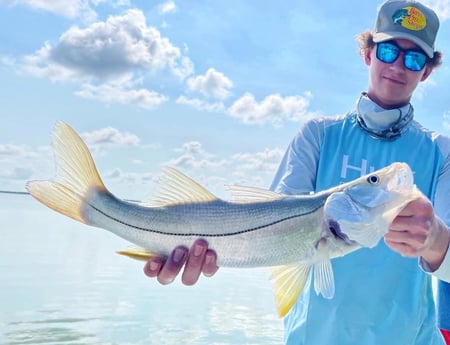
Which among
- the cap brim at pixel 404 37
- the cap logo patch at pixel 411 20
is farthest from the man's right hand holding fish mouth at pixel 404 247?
the cap logo patch at pixel 411 20

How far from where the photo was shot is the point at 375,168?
3.53 m

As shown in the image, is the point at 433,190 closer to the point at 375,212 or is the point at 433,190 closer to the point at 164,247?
the point at 375,212

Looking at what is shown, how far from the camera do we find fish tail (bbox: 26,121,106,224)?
117 inches

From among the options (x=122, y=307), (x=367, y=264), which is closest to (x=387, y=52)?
(x=367, y=264)

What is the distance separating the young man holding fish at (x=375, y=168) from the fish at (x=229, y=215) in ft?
0.50

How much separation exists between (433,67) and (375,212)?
Result: 1814 mm

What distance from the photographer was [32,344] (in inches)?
355

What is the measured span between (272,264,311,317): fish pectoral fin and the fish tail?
120cm

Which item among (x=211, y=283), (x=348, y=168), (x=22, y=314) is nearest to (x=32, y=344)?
(x=22, y=314)

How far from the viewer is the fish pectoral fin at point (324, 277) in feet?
9.73

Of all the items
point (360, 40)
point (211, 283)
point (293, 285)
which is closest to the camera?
point (293, 285)

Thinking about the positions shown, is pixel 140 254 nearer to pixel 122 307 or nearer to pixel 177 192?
pixel 177 192

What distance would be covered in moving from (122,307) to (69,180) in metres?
10.2

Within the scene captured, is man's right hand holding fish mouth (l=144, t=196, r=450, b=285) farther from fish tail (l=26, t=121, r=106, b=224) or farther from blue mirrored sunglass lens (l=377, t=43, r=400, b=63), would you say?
blue mirrored sunglass lens (l=377, t=43, r=400, b=63)
